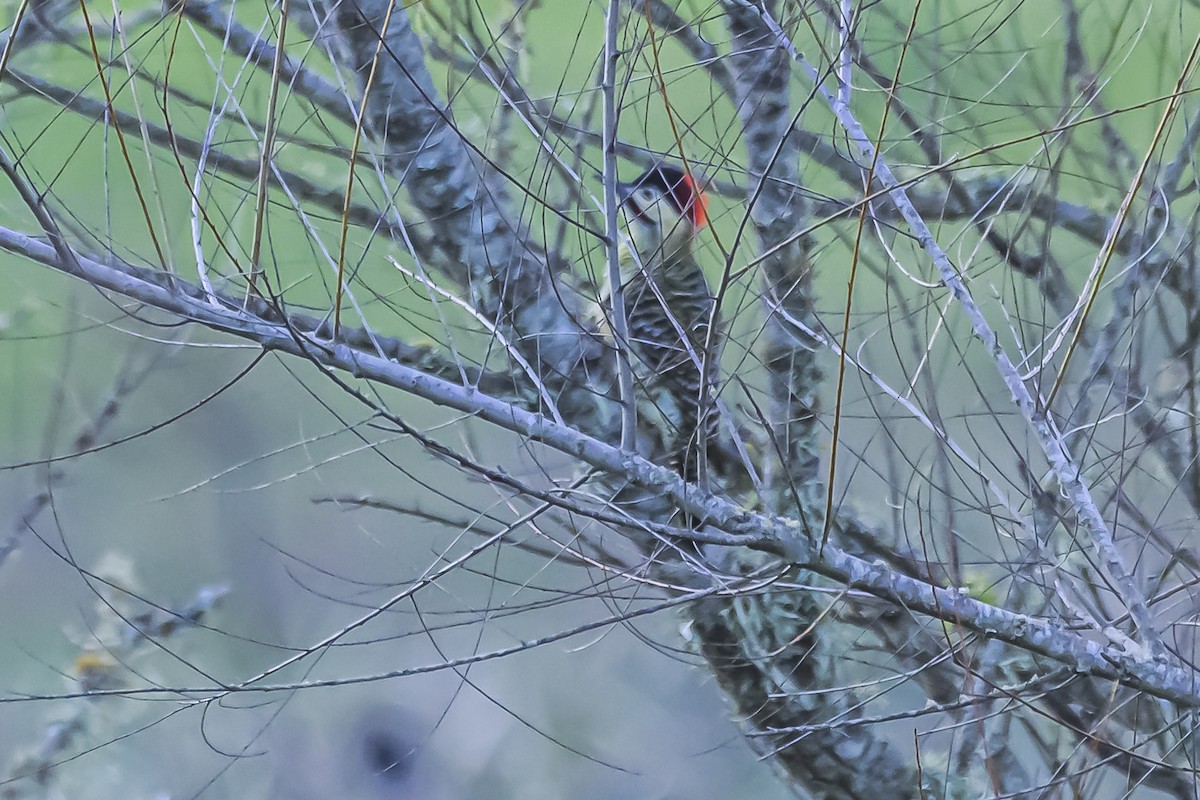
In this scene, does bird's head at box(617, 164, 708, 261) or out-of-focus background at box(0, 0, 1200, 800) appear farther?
out-of-focus background at box(0, 0, 1200, 800)

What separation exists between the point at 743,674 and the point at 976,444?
487 mm

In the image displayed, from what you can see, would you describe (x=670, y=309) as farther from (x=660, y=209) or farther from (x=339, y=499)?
(x=339, y=499)

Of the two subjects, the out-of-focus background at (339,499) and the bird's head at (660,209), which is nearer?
the bird's head at (660,209)

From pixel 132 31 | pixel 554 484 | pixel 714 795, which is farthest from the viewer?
pixel 714 795

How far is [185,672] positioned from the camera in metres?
1.54

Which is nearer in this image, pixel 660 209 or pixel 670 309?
pixel 670 309

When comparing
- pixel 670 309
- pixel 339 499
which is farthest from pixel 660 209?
pixel 339 499

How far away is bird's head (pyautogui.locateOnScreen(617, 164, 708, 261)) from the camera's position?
1300 millimetres

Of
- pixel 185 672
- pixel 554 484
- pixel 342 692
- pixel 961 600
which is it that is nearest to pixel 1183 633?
pixel 961 600

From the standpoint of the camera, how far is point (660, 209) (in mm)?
1479

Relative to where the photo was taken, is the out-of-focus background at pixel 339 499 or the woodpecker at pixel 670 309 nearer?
the woodpecker at pixel 670 309

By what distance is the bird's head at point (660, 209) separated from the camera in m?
1.30

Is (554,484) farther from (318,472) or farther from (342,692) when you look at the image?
(342,692)

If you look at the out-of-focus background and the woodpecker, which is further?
the out-of-focus background
